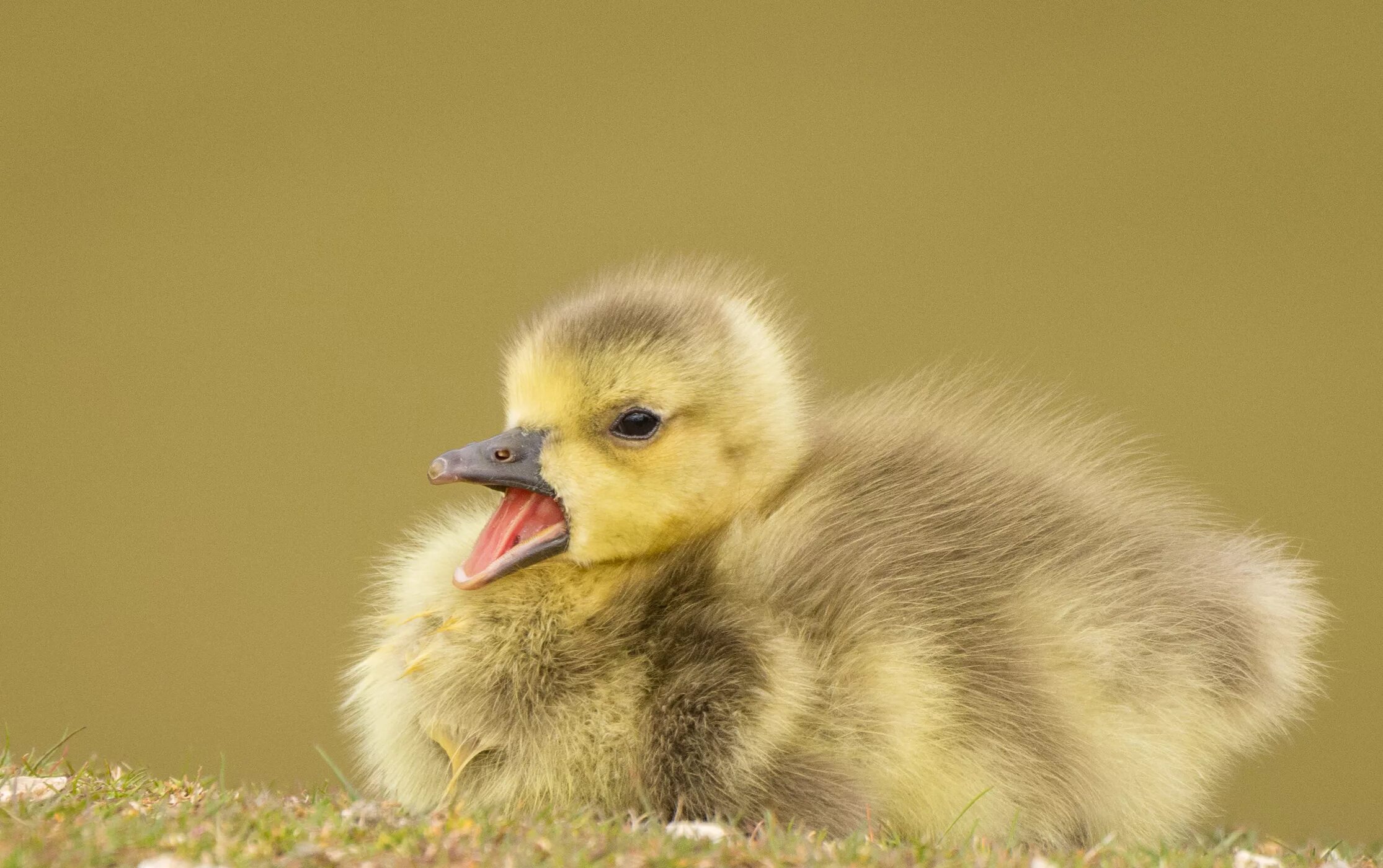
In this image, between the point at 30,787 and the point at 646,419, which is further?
the point at 646,419

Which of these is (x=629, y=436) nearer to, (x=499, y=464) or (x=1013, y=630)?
(x=499, y=464)

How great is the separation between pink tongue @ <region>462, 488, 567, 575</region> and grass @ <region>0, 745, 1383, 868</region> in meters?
0.35

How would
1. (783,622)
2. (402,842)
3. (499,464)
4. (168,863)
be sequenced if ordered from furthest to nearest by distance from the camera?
(499,464), (783,622), (402,842), (168,863)

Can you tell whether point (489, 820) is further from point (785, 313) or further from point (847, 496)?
point (785, 313)

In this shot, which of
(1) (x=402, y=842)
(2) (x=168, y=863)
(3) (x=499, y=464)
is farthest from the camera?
(3) (x=499, y=464)

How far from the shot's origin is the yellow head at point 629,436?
6.30 ft

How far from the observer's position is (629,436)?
6.43 feet

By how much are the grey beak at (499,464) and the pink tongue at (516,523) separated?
2cm

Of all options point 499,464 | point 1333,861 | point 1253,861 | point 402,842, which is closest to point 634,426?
point 499,464

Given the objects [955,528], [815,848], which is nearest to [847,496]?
[955,528]

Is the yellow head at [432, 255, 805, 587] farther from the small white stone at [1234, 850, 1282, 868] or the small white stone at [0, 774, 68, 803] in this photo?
the small white stone at [1234, 850, 1282, 868]

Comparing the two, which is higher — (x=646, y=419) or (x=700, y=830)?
(x=646, y=419)

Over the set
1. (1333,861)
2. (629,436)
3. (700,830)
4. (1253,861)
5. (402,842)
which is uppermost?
(629,436)

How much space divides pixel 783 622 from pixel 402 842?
0.52 meters
